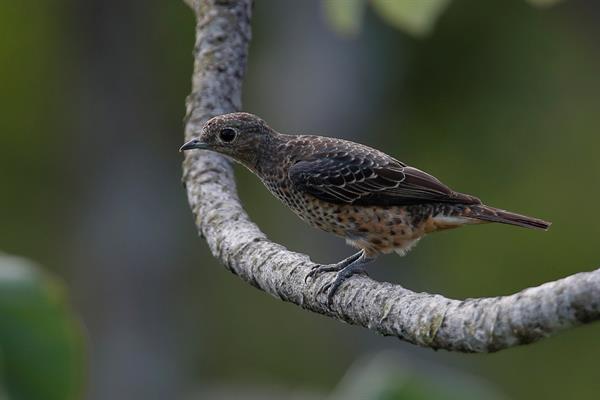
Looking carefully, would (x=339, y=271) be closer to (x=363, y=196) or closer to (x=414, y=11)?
(x=363, y=196)

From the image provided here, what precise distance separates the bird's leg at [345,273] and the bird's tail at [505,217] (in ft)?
1.89

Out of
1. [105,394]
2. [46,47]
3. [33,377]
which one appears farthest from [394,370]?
[46,47]

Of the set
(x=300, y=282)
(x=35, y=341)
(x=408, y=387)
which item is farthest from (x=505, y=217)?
(x=35, y=341)

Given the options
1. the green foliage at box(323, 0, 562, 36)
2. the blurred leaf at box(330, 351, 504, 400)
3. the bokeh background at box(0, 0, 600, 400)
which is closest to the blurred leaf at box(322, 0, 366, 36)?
the green foliage at box(323, 0, 562, 36)

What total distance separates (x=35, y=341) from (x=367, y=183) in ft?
8.82

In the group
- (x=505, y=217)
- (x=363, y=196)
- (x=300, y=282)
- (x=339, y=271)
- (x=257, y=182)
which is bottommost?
(x=300, y=282)

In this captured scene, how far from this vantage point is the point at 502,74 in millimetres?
18484

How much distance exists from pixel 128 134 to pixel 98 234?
5.48 ft

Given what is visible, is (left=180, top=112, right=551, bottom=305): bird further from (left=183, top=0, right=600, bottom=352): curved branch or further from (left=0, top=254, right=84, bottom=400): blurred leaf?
(left=0, top=254, right=84, bottom=400): blurred leaf

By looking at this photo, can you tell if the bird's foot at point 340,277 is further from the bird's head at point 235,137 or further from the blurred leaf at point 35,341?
the blurred leaf at point 35,341

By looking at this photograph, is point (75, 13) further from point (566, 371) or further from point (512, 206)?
point (566, 371)

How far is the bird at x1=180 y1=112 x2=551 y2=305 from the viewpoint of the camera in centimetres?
546

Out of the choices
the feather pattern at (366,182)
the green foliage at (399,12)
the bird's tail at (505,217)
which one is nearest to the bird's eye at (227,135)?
the feather pattern at (366,182)

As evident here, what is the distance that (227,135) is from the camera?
5594 mm
